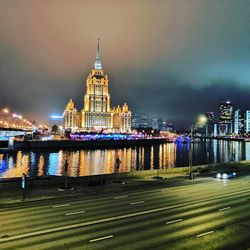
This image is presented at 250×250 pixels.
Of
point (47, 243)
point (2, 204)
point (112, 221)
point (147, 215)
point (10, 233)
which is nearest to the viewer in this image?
point (47, 243)

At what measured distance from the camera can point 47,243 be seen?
655 inches

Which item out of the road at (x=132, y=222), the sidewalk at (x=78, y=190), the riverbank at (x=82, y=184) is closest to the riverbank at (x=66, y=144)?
the riverbank at (x=82, y=184)

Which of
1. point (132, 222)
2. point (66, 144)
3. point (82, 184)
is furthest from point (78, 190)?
point (66, 144)

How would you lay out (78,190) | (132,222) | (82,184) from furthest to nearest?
(82,184)
(78,190)
(132,222)

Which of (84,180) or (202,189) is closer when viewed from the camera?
(202,189)

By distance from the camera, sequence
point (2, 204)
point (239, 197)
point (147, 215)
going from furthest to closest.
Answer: point (239, 197), point (2, 204), point (147, 215)

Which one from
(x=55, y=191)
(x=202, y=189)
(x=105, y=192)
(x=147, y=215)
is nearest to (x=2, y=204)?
(x=55, y=191)

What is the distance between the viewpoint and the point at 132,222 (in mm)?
20734

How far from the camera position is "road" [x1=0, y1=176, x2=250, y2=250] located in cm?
1681

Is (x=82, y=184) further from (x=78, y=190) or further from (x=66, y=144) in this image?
(x=66, y=144)

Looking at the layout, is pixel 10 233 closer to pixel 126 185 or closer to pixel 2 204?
pixel 2 204

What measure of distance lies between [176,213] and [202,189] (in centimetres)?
1246

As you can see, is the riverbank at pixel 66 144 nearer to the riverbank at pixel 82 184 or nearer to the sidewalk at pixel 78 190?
the riverbank at pixel 82 184

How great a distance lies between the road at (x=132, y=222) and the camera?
16812 millimetres
